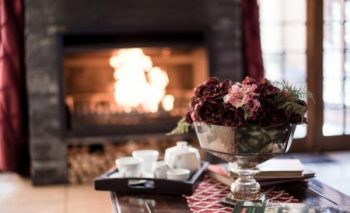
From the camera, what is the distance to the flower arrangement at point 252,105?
5.73 ft

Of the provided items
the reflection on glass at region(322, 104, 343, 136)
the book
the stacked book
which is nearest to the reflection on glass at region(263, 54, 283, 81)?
the reflection on glass at region(322, 104, 343, 136)

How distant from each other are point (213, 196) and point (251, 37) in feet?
8.11

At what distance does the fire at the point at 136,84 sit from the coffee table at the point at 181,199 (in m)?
2.08

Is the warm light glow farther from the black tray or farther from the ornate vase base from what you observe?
the ornate vase base

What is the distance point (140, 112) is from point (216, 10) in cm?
93

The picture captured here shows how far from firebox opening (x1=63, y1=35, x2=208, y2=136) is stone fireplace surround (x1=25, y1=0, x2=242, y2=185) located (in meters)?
0.09

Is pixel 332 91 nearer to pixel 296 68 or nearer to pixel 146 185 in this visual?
pixel 296 68

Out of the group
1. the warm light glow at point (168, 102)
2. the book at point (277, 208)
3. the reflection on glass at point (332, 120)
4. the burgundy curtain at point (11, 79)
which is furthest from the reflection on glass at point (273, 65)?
the book at point (277, 208)

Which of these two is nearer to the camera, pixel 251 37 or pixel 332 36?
pixel 251 37

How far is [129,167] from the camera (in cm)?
216

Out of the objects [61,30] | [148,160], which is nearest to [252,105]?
[148,160]

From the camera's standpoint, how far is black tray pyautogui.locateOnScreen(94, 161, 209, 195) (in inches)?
80.2

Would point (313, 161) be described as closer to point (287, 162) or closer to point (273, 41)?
point (273, 41)

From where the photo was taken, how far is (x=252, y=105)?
5.69 ft
